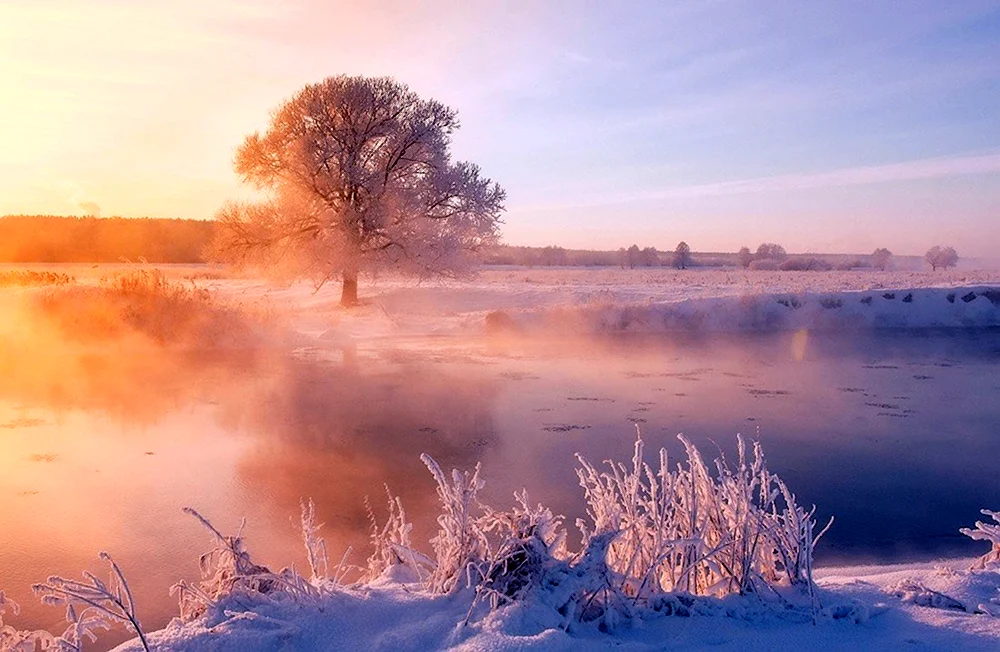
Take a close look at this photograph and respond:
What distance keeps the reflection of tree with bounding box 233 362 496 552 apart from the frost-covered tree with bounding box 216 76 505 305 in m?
9.63

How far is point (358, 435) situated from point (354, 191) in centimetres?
1528

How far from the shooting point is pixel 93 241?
74.2 metres

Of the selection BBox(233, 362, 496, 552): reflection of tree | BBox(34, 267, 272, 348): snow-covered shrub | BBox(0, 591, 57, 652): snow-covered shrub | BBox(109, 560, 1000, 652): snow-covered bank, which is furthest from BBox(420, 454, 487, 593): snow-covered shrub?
BBox(34, 267, 272, 348): snow-covered shrub

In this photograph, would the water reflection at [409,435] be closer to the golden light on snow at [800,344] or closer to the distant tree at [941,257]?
the golden light on snow at [800,344]

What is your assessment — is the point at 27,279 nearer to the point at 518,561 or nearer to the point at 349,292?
the point at 349,292

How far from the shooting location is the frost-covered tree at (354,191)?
2369 centimetres

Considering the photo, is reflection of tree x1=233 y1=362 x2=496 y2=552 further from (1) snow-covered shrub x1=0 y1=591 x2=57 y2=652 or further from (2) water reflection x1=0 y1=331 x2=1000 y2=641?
(1) snow-covered shrub x1=0 y1=591 x2=57 y2=652

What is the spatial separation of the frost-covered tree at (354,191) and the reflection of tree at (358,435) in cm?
963

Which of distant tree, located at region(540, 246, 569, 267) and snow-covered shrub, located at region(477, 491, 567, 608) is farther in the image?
distant tree, located at region(540, 246, 569, 267)

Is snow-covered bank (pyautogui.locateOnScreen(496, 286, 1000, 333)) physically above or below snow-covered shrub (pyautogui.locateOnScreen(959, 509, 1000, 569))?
above

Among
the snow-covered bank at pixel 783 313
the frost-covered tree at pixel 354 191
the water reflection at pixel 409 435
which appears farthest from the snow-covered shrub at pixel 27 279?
the snow-covered bank at pixel 783 313

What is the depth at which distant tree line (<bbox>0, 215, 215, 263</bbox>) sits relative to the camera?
2551 inches

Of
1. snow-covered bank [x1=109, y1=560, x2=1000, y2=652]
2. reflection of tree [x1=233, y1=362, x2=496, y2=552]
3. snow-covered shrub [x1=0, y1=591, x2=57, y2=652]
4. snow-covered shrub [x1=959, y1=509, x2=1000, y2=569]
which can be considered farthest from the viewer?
reflection of tree [x1=233, y1=362, x2=496, y2=552]

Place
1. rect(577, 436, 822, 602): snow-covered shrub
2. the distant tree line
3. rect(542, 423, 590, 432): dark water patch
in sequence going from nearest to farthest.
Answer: rect(577, 436, 822, 602): snow-covered shrub, rect(542, 423, 590, 432): dark water patch, the distant tree line
